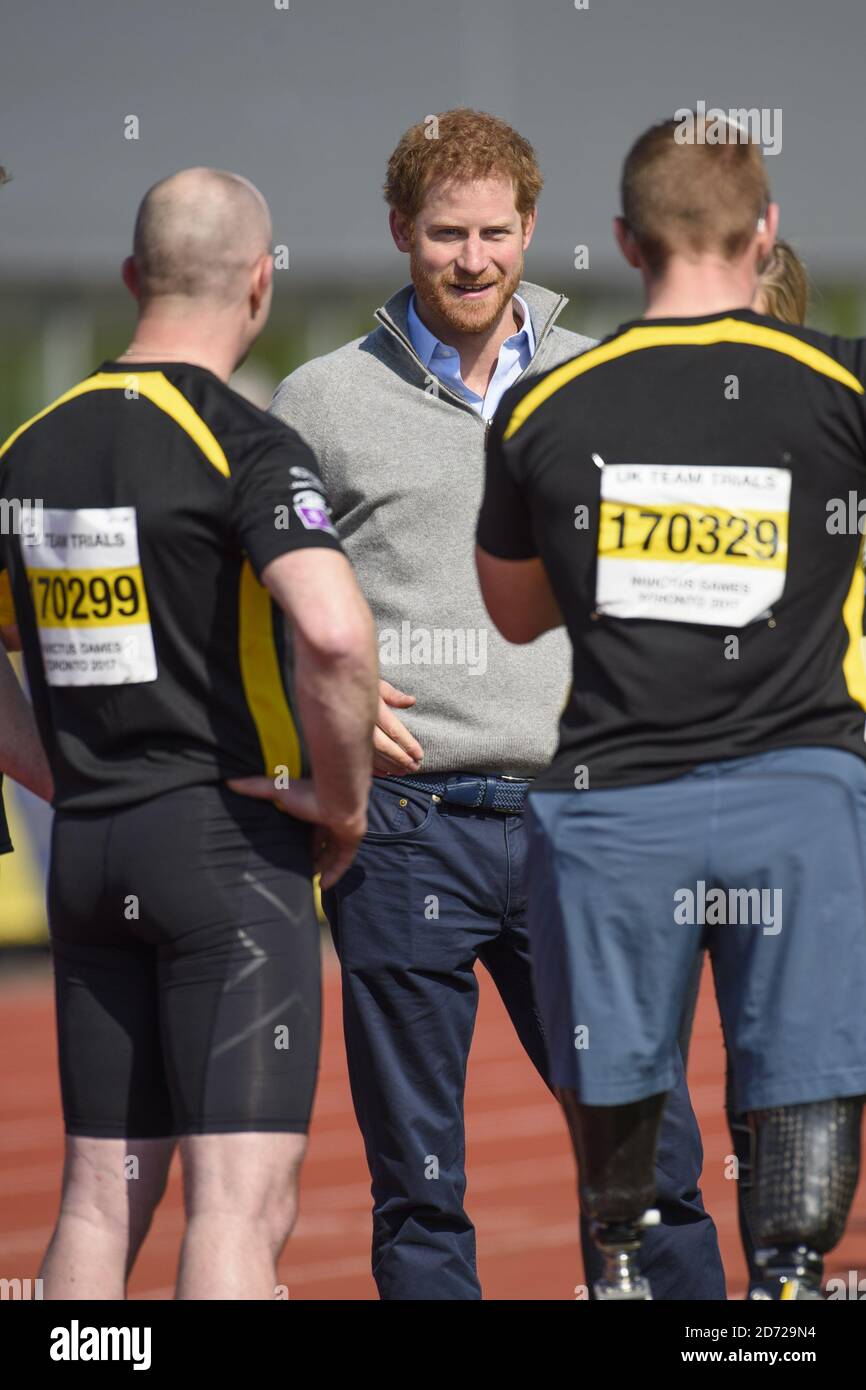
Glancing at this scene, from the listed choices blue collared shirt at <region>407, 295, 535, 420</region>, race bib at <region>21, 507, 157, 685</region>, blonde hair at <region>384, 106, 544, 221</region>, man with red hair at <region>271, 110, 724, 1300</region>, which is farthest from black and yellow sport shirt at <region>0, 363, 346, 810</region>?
blonde hair at <region>384, 106, 544, 221</region>

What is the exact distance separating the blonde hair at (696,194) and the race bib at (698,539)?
371mm

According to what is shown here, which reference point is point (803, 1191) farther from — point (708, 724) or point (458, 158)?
point (458, 158)

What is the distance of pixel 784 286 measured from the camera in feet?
13.4

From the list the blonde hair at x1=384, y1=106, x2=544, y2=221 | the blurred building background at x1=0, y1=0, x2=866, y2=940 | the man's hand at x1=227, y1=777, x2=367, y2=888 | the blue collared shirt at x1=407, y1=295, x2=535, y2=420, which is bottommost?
the man's hand at x1=227, y1=777, x2=367, y2=888

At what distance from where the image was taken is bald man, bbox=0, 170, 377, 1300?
3.16 meters

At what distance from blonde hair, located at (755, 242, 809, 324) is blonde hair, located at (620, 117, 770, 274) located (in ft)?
2.98

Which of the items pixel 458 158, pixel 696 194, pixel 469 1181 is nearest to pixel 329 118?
pixel 469 1181

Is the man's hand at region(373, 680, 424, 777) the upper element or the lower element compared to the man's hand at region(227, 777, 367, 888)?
upper

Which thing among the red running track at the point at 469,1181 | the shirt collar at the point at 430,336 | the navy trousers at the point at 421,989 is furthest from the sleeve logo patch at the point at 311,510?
the red running track at the point at 469,1181

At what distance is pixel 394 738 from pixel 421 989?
534mm

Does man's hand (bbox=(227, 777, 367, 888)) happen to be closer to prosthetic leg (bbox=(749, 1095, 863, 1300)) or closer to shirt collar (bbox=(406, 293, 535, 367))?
prosthetic leg (bbox=(749, 1095, 863, 1300))

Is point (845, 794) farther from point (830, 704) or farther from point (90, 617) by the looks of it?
point (90, 617)

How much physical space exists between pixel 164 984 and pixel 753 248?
4.87 feet
